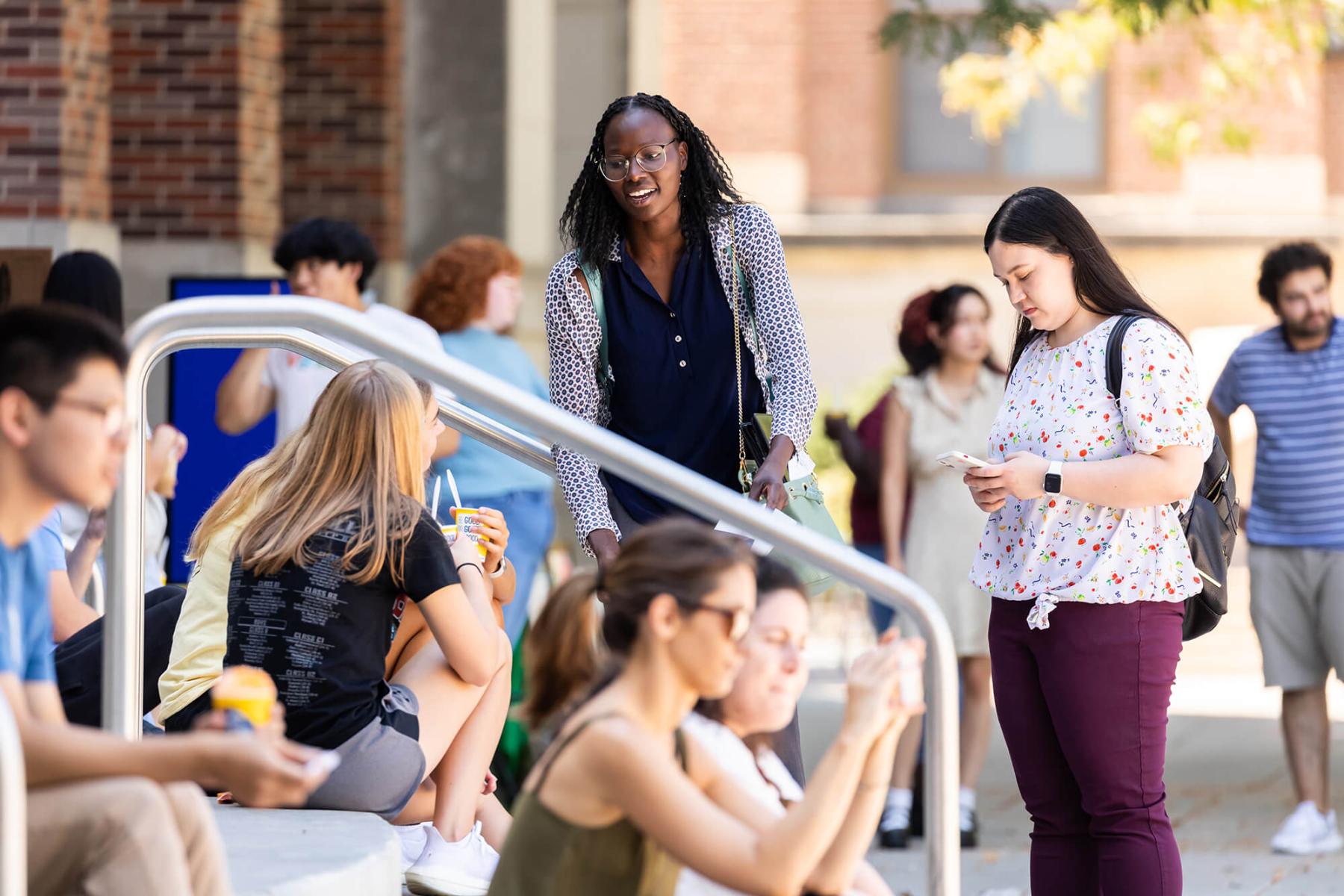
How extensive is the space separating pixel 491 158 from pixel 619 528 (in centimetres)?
655

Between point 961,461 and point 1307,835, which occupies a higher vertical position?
point 961,461

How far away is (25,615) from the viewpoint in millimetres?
2887

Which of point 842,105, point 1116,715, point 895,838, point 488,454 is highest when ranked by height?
point 842,105

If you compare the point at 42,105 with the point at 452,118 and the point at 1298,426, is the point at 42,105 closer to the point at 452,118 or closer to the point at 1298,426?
the point at 452,118

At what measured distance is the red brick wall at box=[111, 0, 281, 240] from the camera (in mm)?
9094

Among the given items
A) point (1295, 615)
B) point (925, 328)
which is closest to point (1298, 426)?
point (1295, 615)

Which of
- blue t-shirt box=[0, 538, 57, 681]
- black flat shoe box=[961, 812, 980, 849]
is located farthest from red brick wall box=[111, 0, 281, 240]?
blue t-shirt box=[0, 538, 57, 681]

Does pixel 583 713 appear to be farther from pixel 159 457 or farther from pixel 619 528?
pixel 159 457

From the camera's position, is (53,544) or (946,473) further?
(946,473)

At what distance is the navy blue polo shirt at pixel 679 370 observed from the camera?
424 centimetres

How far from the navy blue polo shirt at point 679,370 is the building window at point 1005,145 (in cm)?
1528

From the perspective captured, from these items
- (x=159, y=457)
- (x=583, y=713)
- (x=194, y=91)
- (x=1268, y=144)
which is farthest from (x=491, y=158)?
(x=1268, y=144)

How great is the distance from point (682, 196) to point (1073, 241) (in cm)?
83

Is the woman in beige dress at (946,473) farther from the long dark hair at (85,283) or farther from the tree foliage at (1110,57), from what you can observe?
the long dark hair at (85,283)
